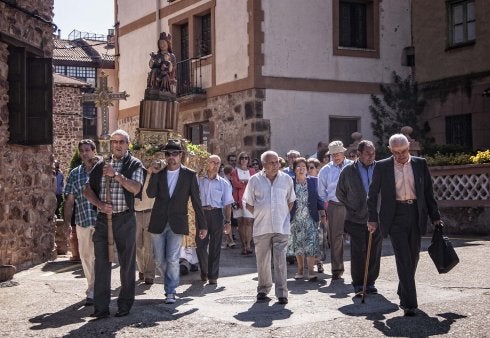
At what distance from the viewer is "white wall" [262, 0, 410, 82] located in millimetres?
20516

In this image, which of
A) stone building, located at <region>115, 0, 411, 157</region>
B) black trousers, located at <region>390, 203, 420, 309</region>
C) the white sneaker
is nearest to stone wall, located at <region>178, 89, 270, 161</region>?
stone building, located at <region>115, 0, 411, 157</region>

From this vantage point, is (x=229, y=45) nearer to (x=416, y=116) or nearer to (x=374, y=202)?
(x=416, y=116)

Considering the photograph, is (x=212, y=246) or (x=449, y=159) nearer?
(x=212, y=246)

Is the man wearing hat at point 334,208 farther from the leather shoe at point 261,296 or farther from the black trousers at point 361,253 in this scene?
the leather shoe at point 261,296

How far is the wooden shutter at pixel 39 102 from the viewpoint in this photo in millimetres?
12836

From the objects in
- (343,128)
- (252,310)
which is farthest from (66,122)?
(252,310)

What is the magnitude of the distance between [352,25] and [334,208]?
1188 centimetres

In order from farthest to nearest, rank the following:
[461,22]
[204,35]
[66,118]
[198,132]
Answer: [66,118] < [198,132] < [204,35] < [461,22]

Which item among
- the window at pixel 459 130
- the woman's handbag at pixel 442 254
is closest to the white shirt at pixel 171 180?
the woman's handbag at pixel 442 254

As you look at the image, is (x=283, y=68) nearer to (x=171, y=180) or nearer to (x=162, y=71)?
(x=162, y=71)

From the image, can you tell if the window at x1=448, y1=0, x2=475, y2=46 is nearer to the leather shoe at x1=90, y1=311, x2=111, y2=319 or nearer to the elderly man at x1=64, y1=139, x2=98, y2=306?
the elderly man at x1=64, y1=139, x2=98, y2=306

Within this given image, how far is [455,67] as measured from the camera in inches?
823

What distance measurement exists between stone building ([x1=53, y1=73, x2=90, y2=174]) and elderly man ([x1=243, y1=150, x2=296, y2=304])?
24560 millimetres

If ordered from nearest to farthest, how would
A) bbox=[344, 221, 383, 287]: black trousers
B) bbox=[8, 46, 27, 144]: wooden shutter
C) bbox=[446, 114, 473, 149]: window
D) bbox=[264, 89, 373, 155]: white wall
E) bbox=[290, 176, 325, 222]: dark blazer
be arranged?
bbox=[344, 221, 383, 287]: black trousers < bbox=[290, 176, 325, 222]: dark blazer < bbox=[8, 46, 27, 144]: wooden shutter < bbox=[264, 89, 373, 155]: white wall < bbox=[446, 114, 473, 149]: window
